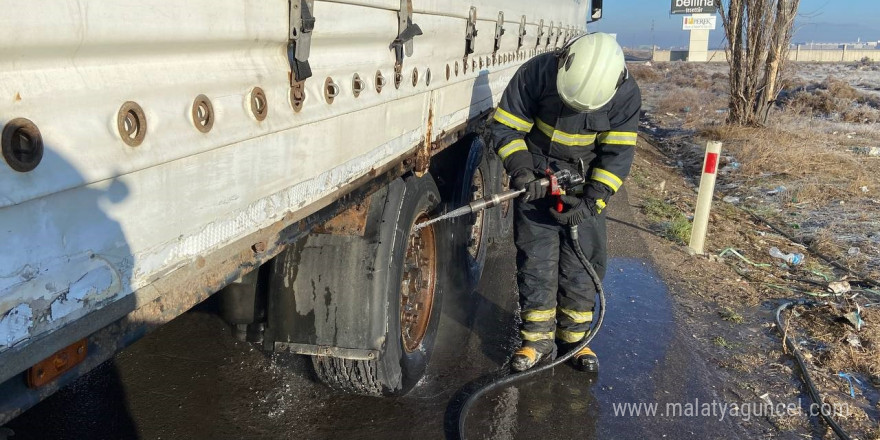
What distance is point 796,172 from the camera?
856 cm

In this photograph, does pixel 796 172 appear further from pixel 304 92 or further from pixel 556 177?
pixel 304 92

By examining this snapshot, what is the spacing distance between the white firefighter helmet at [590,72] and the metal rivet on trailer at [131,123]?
2310 mm

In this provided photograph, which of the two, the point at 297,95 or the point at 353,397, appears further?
the point at 353,397

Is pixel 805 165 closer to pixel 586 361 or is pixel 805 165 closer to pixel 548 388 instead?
pixel 586 361

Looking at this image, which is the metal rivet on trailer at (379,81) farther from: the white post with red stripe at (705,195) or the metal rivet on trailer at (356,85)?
the white post with red stripe at (705,195)

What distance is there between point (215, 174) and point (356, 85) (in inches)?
31.1

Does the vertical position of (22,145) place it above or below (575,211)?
above

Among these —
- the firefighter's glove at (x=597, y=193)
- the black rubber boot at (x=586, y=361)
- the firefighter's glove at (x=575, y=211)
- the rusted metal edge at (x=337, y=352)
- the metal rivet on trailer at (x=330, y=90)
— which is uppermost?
the metal rivet on trailer at (x=330, y=90)

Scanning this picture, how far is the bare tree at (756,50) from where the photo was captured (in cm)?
1129

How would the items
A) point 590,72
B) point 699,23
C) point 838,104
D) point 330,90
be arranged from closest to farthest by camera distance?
point 330,90, point 590,72, point 838,104, point 699,23

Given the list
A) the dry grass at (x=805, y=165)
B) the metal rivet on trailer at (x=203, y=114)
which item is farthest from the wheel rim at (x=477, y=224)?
the dry grass at (x=805, y=165)

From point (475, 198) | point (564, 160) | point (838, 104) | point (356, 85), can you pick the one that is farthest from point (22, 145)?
point (838, 104)

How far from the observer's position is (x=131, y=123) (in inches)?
47.1

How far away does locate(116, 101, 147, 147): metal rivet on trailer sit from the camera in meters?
1.17
